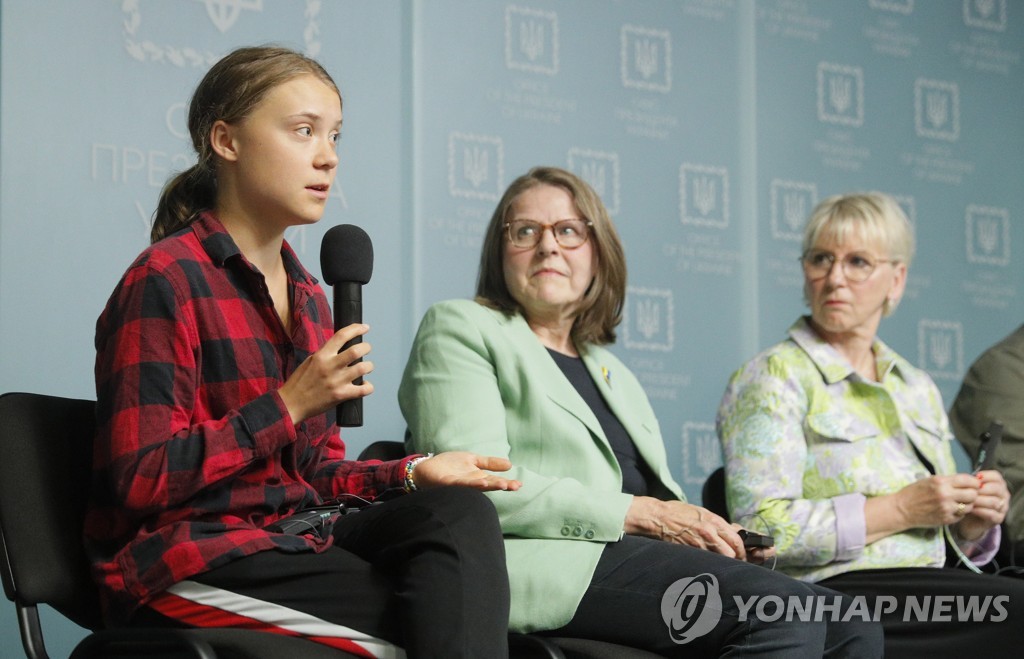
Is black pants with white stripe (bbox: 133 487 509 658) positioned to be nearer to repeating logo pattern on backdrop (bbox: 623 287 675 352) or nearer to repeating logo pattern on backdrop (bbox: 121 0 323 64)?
repeating logo pattern on backdrop (bbox: 121 0 323 64)

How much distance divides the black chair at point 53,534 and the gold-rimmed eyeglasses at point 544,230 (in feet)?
3.77

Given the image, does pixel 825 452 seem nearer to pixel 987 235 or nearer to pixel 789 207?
pixel 789 207

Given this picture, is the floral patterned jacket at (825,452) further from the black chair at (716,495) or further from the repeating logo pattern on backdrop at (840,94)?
the repeating logo pattern on backdrop at (840,94)

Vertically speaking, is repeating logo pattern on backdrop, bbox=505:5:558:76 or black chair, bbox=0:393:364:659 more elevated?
repeating logo pattern on backdrop, bbox=505:5:558:76

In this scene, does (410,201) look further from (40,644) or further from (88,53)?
(40,644)

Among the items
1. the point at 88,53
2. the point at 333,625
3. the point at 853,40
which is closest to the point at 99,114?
the point at 88,53

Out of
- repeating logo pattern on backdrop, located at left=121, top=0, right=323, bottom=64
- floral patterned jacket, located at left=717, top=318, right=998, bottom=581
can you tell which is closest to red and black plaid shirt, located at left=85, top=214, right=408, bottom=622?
floral patterned jacket, located at left=717, top=318, right=998, bottom=581

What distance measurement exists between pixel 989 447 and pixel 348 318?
1837 millimetres

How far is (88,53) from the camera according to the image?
344cm

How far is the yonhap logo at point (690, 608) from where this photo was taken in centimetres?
231

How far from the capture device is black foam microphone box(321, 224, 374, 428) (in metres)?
1.93

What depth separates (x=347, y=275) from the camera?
2006 mm

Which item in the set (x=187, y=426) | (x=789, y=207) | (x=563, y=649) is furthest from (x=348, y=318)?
(x=789, y=207)

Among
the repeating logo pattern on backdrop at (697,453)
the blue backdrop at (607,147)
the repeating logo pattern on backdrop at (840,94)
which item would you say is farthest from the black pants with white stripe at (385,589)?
the repeating logo pattern on backdrop at (840,94)
